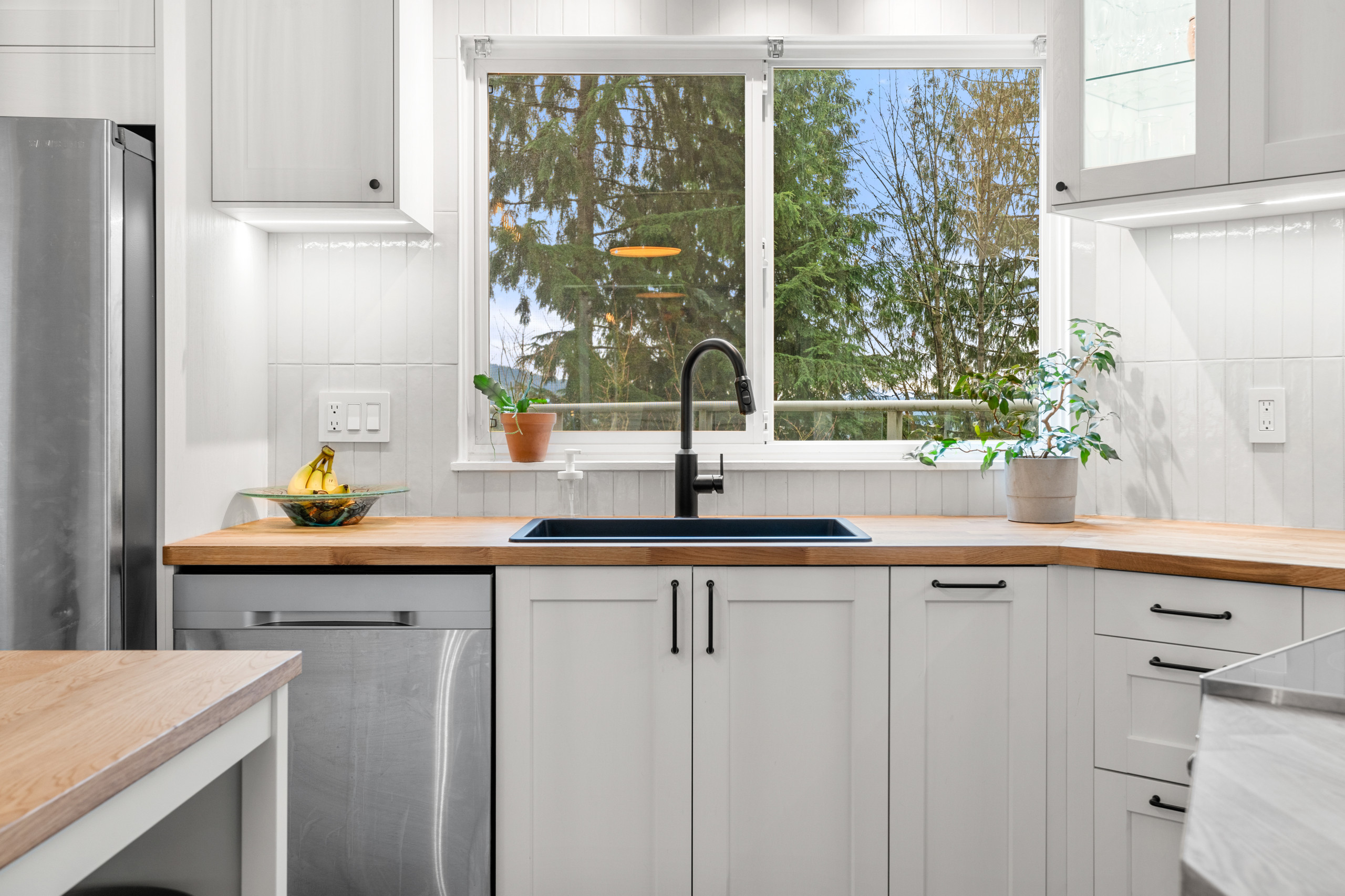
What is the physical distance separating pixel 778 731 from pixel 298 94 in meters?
1.81

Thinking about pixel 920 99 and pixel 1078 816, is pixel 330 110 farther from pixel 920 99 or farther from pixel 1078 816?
pixel 1078 816

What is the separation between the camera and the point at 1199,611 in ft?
5.32

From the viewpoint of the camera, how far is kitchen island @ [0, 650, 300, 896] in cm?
61

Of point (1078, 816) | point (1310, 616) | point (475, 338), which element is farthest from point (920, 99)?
point (1078, 816)

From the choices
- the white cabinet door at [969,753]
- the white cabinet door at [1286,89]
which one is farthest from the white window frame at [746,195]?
the white cabinet door at [969,753]

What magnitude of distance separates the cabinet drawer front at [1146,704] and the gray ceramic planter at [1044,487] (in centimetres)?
43

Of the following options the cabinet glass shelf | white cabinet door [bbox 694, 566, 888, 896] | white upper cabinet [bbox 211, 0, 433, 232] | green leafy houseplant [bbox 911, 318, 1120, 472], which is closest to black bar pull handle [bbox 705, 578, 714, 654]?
white cabinet door [bbox 694, 566, 888, 896]

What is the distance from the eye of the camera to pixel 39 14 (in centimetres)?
183

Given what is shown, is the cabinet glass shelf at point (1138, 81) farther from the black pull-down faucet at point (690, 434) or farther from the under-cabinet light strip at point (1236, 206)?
the black pull-down faucet at point (690, 434)

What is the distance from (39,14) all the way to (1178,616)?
8.79ft

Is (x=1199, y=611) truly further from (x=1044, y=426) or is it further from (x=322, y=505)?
(x=322, y=505)

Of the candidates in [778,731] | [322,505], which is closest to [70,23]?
[322,505]

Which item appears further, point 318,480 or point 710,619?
point 318,480

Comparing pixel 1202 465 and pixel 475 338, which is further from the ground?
pixel 475 338
